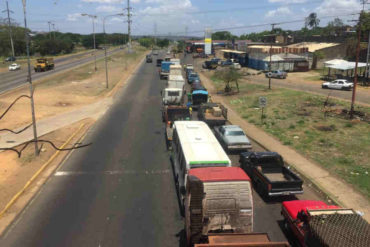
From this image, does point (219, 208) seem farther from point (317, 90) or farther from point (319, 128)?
point (317, 90)

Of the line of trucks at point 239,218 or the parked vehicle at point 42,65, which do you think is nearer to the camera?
the line of trucks at point 239,218

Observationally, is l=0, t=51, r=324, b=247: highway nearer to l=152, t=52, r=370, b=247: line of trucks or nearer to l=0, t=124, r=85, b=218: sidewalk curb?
l=0, t=124, r=85, b=218: sidewalk curb

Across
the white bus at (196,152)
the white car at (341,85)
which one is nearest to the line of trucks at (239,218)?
the white bus at (196,152)

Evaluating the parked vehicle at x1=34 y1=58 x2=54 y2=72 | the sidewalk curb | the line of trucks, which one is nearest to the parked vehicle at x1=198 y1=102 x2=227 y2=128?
the sidewalk curb

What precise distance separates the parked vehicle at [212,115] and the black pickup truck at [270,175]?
8.92m

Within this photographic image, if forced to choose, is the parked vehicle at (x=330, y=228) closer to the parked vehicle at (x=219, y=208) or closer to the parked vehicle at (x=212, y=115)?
the parked vehicle at (x=219, y=208)

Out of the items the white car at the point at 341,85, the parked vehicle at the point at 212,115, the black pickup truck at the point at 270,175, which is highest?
the white car at the point at 341,85

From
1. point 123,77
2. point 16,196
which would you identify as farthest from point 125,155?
point 123,77

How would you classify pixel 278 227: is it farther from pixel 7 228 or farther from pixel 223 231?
pixel 7 228

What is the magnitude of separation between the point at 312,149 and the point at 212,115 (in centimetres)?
→ 917

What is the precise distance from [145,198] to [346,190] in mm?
9961

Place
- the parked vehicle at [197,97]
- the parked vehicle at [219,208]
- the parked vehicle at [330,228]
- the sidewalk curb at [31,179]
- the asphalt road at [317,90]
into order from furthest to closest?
1. the asphalt road at [317,90]
2. the parked vehicle at [197,97]
3. the sidewalk curb at [31,179]
4. the parked vehicle at [219,208]
5. the parked vehicle at [330,228]

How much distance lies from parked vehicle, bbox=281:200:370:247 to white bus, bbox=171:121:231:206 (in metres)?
3.74

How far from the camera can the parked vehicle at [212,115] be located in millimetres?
26547
